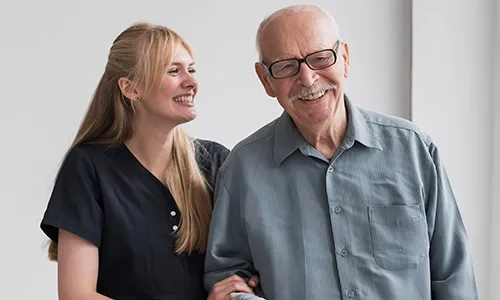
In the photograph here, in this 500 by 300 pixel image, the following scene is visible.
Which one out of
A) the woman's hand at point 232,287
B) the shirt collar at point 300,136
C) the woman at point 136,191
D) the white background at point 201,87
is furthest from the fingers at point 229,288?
the white background at point 201,87

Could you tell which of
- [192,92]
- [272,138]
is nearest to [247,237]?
[272,138]

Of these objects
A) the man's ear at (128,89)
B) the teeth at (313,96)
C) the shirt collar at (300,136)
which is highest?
the teeth at (313,96)

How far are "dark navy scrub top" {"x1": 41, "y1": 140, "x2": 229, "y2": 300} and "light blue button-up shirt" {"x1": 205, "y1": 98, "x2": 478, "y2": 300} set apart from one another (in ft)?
0.85

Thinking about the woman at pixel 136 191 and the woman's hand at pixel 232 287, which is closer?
the woman's hand at pixel 232 287

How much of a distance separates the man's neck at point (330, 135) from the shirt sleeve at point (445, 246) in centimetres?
21

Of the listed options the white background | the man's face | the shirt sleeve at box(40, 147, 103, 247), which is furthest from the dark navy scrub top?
the white background

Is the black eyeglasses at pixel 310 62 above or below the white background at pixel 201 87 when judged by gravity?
above

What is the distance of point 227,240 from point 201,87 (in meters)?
1.37

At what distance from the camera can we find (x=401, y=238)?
1902 millimetres

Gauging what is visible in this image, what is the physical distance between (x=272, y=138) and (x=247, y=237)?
0.25 meters

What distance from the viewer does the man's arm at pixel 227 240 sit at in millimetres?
2014

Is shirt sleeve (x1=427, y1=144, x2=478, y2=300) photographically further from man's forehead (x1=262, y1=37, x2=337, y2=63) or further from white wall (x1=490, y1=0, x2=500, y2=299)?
white wall (x1=490, y1=0, x2=500, y2=299)

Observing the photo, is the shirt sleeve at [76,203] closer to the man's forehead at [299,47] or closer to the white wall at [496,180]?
the man's forehead at [299,47]

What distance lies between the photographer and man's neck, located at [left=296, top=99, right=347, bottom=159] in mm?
1958
